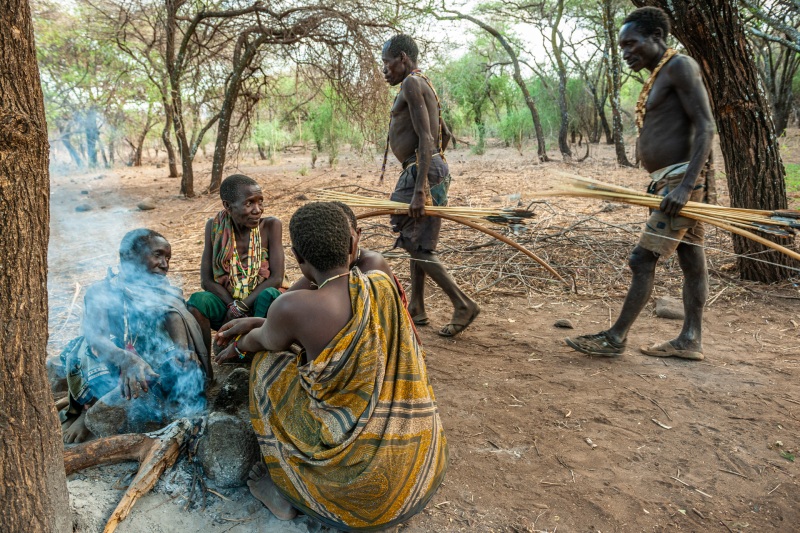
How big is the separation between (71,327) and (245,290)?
1733 mm

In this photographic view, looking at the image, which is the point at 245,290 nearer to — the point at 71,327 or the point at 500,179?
the point at 71,327

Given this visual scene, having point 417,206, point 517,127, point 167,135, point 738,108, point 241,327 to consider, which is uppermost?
point 517,127

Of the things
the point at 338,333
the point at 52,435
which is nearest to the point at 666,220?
the point at 338,333

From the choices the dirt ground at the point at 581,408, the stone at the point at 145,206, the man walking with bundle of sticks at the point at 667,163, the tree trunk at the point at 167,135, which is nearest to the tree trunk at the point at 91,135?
the tree trunk at the point at 167,135

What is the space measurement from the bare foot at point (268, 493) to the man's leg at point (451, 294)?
5.89 ft

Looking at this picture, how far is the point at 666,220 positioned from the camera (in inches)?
119

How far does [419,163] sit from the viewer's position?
138 inches

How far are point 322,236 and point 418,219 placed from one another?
1.81 m

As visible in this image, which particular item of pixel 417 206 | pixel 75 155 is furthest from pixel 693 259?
pixel 75 155

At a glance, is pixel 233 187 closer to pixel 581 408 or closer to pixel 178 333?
pixel 178 333

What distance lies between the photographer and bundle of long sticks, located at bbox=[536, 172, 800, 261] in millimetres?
2744

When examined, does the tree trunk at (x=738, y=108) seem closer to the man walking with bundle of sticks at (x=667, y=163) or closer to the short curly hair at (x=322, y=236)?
the man walking with bundle of sticks at (x=667, y=163)

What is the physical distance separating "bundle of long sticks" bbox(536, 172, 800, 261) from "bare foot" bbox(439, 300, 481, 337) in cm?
96

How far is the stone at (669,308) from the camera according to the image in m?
3.93
